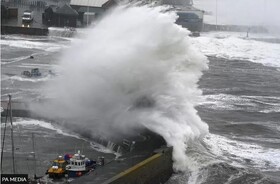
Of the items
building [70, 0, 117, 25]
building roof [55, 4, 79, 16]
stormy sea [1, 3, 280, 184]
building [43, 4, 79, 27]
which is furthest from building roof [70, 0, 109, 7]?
stormy sea [1, 3, 280, 184]

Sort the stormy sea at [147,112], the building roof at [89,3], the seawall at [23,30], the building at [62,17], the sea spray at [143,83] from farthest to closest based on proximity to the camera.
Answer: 1. the building roof at [89,3]
2. the building at [62,17]
3. the seawall at [23,30]
4. the sea spray at [143,83]
5. the stormy sea at [147,112]

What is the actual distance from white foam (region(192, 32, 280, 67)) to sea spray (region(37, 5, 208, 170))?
27.5m

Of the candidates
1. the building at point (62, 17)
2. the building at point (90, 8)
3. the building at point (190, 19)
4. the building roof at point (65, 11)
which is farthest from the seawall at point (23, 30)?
the building at point (190, 19)

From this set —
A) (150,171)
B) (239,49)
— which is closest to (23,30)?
(239,49)

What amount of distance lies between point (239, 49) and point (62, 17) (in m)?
17.5

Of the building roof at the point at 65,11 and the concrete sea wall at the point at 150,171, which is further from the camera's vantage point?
the building roof at the point at 65,11

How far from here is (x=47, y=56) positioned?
1469 inches

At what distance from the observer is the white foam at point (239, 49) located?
4824 cm

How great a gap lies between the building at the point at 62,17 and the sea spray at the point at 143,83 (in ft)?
127

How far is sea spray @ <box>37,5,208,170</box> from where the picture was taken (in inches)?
656

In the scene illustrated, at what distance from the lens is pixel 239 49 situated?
5378 centimetres

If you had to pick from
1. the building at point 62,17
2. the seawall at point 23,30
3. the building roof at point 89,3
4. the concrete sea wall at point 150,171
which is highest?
the building roof at point 89,3

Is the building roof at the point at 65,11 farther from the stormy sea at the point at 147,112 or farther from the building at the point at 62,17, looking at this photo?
the stormy sea at the point at 147,112

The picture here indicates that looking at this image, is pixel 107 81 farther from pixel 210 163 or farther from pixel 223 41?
pixel 223 41
